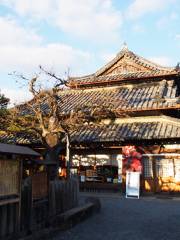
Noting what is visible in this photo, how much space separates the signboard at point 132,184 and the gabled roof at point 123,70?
378 inches

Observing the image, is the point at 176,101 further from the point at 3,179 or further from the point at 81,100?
the point at 3,179

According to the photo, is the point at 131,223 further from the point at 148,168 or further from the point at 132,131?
the point at 132,131

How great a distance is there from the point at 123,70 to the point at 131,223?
1931 cm

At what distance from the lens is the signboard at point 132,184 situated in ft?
64.6

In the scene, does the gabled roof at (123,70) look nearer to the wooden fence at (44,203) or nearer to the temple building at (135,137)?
the temple building at (135,137)

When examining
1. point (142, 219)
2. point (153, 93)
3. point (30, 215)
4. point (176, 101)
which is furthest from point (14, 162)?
point (153, 93)

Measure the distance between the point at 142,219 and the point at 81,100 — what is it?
15.6 m

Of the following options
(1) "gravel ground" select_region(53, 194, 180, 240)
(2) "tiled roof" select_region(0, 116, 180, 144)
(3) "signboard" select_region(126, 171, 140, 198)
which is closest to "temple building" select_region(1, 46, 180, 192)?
(2) "tiled roof" select_region(0, 116, 180, 144)

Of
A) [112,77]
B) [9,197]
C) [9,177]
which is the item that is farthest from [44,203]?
[112,77]

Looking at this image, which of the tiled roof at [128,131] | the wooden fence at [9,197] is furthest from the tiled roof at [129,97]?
the wooden fence at [9,197]

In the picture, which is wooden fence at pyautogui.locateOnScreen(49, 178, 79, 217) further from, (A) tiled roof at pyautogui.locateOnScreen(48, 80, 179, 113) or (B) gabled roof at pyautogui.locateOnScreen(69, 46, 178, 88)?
(B) gabled roof at pyautogui.locateOnScreen(69, 46, 178, 88)

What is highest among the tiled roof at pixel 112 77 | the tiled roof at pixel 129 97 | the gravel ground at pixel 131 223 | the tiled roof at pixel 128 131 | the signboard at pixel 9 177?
the tiled roof at pixel 112 77

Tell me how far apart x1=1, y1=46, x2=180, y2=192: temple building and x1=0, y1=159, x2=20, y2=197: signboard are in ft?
35.1

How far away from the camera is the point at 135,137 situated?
67.7 ft
